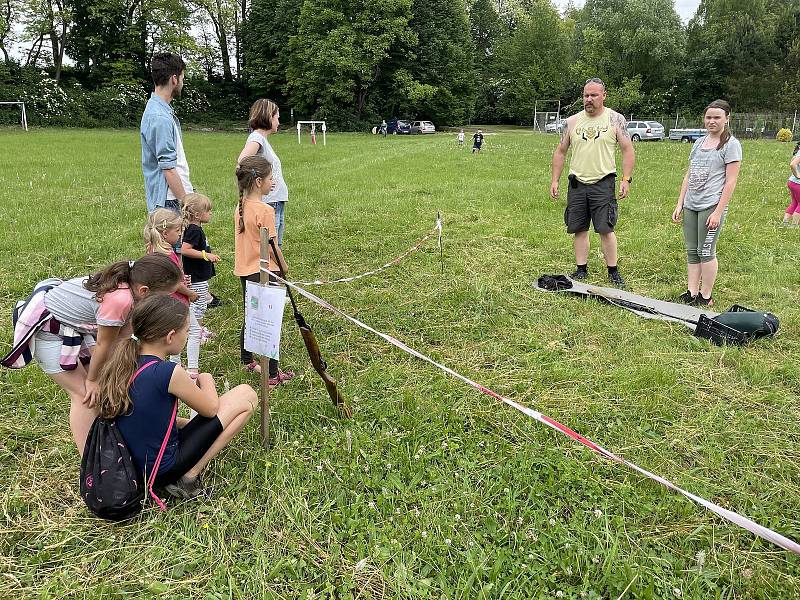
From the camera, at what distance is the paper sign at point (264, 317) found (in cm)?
305

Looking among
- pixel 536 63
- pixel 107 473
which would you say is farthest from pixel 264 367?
pixel 536 63

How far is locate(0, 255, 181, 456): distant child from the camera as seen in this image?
2.81 m

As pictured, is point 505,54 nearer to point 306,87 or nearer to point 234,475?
point 306,87

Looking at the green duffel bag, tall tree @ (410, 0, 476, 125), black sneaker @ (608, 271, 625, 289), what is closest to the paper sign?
the green duffel bag

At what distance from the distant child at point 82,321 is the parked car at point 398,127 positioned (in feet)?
146

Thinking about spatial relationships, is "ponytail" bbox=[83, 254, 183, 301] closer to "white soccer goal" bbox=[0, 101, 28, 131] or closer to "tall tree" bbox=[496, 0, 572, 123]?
"white soccer goal" bbox=[0, 101, 28, 131]

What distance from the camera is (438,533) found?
2.66m

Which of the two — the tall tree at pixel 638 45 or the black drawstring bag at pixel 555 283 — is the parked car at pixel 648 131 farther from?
the black drawstring bag at pixel 555 283

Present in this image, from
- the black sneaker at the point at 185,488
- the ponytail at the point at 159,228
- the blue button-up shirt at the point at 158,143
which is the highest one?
the blue button-up shirt at the point at 158,143

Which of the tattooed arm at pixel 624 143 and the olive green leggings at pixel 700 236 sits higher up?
the tattooed arm at pixel 624 143

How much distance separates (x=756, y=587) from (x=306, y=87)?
48576 mm

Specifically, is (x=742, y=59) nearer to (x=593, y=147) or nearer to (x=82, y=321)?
(x=593, y=147)

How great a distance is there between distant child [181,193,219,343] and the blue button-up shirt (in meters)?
0.25

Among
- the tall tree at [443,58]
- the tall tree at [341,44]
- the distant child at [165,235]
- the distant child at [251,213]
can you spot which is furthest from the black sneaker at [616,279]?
the tall tree at [443,58]
